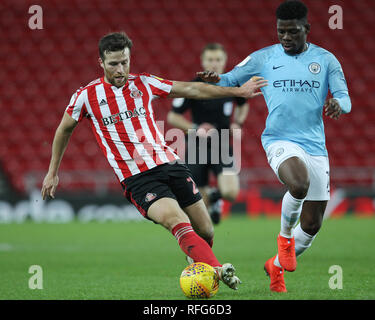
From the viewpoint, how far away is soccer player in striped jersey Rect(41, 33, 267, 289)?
507cm

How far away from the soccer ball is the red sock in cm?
11

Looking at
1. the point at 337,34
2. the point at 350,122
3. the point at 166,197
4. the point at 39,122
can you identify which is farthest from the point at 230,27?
the point at 166,197

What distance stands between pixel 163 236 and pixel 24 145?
7.46m

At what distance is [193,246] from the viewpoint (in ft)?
15.7

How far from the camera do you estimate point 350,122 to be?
56.9 feet

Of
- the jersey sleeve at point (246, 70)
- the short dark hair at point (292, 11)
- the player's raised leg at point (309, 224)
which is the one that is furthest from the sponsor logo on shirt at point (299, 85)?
the player's raised leg at point (309, 224)

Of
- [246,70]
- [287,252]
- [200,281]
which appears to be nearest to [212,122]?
[246,70]

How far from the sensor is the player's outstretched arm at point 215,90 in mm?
5078

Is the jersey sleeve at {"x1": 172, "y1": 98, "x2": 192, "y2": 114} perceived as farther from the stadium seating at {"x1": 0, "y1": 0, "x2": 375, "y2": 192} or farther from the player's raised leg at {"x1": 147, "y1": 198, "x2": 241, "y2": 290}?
the stadium seating at {"x1": 0, "y1": 0, "x2": 375, "y2": 192}

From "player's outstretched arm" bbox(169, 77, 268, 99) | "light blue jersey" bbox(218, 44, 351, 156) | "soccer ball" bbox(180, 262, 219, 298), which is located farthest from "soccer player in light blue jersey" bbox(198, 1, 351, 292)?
"soccer ball" bbox(180, 262, 219, 298)

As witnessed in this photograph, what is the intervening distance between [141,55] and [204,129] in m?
10.6

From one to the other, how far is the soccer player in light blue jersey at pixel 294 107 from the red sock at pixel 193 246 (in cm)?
64

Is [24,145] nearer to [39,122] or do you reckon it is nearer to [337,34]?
[39,122]

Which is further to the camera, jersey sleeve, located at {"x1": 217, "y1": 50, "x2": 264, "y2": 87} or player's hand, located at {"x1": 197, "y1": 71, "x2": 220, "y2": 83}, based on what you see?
jersey sleeve, located at {"x1": 217, "y1": 50, "x2": 264, "y2": 87}
